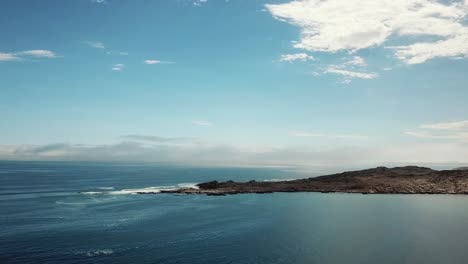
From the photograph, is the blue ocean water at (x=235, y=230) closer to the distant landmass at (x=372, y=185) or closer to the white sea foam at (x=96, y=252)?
the white sea foam at (x=96, y=252)

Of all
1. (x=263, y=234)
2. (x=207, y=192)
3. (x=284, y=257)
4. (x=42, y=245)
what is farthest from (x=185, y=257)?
(x=207, y=192)

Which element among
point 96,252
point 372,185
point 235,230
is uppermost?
point 372,185

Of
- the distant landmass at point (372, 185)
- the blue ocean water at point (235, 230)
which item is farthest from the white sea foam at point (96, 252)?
the distant landmass at point (372, 185)

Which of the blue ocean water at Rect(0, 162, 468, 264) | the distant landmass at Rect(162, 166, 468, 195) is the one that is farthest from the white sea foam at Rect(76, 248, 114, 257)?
the distant landmass at Rect(162, 166, 468, 195)

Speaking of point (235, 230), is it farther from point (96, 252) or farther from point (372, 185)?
point (372, 185)

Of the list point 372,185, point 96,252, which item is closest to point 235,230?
point 96,252

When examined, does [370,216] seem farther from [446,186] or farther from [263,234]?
[446,186]
